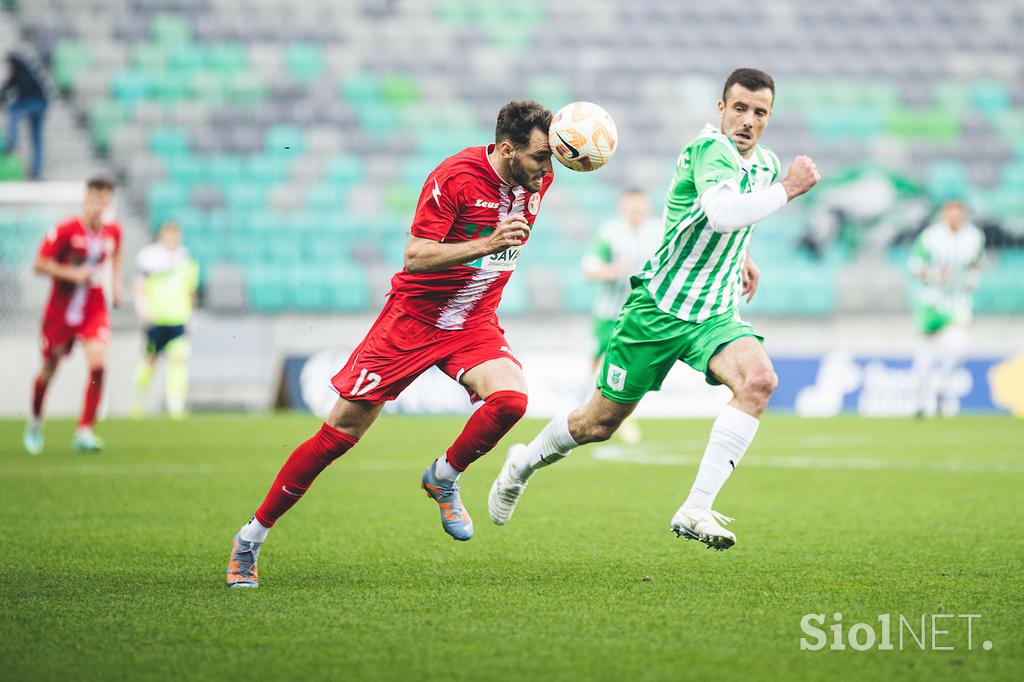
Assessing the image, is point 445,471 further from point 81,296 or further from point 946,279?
Result: point 946,279

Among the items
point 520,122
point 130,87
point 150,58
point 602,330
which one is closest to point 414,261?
point 520,122

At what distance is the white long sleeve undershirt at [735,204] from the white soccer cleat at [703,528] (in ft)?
3.54

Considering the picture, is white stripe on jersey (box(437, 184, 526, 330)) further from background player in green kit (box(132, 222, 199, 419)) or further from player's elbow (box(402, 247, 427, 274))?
background player in green kit (box(132, 222, 199, 419))

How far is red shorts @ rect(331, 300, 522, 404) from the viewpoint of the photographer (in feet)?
17.0

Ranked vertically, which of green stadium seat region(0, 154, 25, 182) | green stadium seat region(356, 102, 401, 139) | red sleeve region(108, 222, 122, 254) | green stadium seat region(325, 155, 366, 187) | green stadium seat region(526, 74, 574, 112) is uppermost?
green stadium seat region(526, 74, 574, 112)

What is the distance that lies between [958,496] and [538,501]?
249 centimetres

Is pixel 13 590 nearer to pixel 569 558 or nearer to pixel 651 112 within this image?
pixel 569 558

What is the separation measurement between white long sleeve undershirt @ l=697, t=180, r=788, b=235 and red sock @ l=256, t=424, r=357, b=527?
163cm

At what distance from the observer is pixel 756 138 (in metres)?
5.53

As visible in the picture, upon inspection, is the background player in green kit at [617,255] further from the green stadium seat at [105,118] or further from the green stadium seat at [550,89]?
the green stadium seat at [105,118]

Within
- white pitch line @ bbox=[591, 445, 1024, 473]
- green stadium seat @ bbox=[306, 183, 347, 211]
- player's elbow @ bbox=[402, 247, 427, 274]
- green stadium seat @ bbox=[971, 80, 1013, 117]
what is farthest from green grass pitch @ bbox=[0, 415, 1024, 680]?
green stadium seat @ bbox=[971, 80, 1013, 117]

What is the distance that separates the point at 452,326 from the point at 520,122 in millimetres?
890

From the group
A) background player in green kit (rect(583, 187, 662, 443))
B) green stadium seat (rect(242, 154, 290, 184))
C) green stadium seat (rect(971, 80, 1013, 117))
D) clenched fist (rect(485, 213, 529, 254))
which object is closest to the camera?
clenched fist (rect(485, 213, 529, 254))

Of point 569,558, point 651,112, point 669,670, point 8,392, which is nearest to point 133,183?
point 8,392
